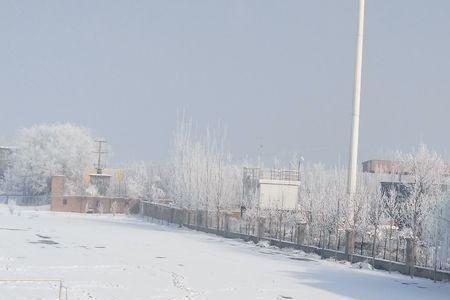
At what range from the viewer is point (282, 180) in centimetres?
4953

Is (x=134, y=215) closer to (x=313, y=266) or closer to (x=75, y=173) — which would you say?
(x=75, y=173)

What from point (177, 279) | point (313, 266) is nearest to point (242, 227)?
point (313, 266)

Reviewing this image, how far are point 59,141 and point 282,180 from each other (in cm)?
4292

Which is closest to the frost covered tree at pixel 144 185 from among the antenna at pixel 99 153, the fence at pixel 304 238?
the antenna at pixel 99 153

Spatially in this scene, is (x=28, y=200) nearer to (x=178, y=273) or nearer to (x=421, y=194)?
(x=421, y=194)

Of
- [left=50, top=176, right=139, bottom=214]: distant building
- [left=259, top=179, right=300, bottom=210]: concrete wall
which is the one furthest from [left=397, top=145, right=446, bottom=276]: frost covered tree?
[left=50, top=176, right=139, bottom=214]: distant building

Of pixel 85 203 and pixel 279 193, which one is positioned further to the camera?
pixel 85 203

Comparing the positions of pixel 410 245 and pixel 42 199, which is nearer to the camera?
pixel 410 245

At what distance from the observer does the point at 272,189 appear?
4906 cm

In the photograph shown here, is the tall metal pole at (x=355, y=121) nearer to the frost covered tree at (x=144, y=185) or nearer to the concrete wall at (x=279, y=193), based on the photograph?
the concrete wall at (x=279, y=193)

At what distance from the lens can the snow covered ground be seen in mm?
17297

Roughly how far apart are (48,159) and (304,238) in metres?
55.5

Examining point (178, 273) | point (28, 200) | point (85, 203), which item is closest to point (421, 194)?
point (178, 273)

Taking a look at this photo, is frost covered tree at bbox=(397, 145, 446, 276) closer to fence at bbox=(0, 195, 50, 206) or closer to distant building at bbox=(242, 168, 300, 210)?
distant building at bbox=(242, 168, 300, 210)
